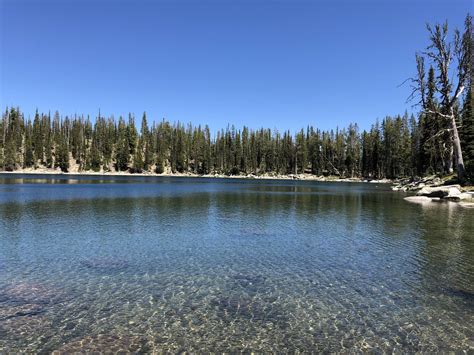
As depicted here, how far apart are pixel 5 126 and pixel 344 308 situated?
209909 mm

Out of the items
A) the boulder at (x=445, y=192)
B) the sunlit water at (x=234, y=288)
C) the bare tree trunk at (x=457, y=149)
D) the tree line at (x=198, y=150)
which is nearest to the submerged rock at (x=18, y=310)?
the sunlit water at (x=234, y=288)

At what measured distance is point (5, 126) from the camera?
17662cm

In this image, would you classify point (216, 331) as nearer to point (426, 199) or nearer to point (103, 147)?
point (426, 199)

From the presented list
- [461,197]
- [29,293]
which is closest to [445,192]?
[461,197]

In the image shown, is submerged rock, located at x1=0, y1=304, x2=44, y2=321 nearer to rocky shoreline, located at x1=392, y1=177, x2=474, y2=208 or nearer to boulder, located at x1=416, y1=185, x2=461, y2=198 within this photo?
rocky shoreline, located at x1=392, y1=177, x2=474, y2=208

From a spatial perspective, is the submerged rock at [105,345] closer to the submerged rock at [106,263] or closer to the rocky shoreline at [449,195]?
the submerged rock at [106,263]

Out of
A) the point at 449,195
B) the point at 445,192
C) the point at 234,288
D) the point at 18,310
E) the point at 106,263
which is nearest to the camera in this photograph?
the point at 18,310

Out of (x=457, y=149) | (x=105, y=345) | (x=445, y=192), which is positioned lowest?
(x=105, y=345)

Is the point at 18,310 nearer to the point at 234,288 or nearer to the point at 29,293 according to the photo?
the point at 29,293

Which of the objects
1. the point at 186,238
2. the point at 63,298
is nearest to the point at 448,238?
the point at 186,238

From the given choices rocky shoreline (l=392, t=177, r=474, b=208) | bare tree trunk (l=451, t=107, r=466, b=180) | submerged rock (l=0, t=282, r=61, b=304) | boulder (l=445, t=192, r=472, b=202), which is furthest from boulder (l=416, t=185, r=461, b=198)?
submerged rock (l=0, t=282, r=61, b=304)

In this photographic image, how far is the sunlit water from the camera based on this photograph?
356 inches

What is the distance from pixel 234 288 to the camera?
42.1 ft

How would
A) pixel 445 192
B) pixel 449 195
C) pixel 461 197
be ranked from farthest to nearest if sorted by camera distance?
1. pixel 445 192
2. pixel 449 195
3. pixel 461 197
